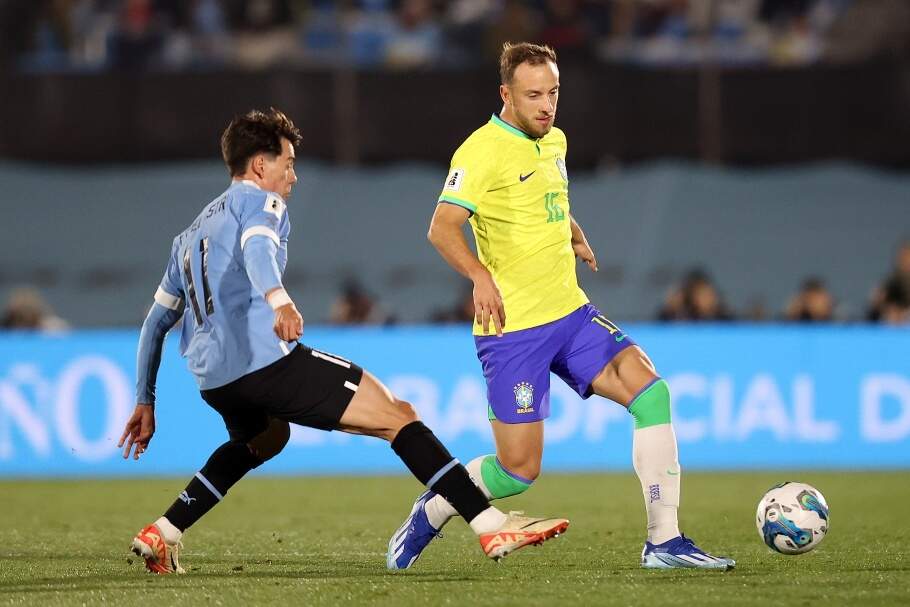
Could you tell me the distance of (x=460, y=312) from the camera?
A: 531 inches

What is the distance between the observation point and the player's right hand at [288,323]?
5336 mm

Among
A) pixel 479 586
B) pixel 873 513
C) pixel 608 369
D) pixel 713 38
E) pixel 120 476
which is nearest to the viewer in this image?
pixel 479 586

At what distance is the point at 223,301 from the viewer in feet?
18.9

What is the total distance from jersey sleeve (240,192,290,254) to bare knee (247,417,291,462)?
84 centimetres

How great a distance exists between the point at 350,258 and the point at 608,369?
976 centimetres

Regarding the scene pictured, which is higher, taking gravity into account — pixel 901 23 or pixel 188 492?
pixel 901 23

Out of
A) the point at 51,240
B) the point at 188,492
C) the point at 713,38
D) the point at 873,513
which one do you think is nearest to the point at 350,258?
the point at 51,240

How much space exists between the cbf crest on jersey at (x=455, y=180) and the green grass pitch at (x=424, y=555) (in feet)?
4.96

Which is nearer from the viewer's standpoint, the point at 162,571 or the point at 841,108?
the point at 162,571

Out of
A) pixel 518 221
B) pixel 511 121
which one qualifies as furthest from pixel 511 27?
pixel 518 221

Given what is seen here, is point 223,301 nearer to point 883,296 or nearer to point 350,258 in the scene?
point 883,296

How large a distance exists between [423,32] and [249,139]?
32.5ft

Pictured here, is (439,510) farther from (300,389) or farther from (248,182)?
(248,182)

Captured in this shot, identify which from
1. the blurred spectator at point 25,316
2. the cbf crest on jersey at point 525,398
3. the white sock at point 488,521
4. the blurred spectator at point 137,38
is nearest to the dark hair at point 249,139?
the cbf crest on jersey at point 525,398
